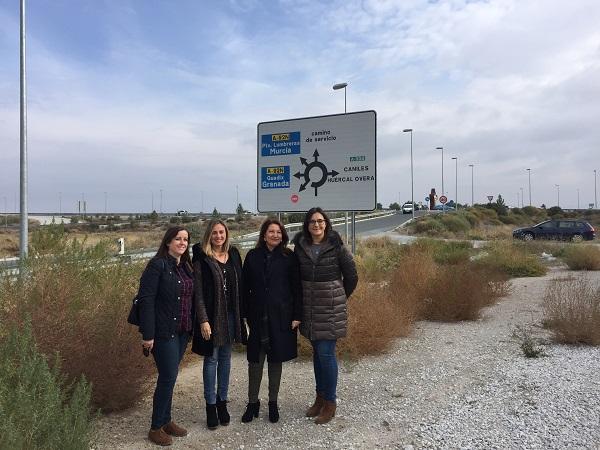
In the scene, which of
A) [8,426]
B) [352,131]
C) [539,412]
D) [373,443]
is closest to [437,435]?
[373,443]

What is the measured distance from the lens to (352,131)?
8.93 metres

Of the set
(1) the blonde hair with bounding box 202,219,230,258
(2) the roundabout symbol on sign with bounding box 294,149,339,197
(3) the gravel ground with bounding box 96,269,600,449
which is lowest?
(3) the gravel ground with bounding box 96,269,600,449

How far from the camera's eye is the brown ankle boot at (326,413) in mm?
4410

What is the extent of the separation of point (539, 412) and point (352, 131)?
563 cm

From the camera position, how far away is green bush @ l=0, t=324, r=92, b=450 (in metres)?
2.61

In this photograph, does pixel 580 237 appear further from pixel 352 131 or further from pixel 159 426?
pixel 159 426

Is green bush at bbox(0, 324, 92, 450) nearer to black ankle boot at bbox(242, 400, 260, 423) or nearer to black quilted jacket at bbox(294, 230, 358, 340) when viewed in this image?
black ankle boot at bbox(242, 400, 260, 423)

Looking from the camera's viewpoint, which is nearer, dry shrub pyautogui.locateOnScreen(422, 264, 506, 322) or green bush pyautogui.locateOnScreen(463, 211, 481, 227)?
dry shrub pyautogui.locateOnScreen(422, 264, 506, 322)

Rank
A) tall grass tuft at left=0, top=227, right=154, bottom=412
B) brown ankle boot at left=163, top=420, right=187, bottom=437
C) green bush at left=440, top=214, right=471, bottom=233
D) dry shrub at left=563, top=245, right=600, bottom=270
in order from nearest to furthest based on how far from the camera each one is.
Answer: tall grass tuft at left=0, top=227, right=154, bottom=412 < brown ankle boot at left=163, top=420, right=187, bottom=437 < dry shrub at left=563, top=245, right=600, bottom=270 < green bush at left=440, top=214, right=471, bottom=233

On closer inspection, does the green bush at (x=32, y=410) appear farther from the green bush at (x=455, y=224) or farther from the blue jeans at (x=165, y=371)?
Answer: the green bush at (x=455, y=224)

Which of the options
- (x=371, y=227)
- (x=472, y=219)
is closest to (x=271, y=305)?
(x=371, y=227)

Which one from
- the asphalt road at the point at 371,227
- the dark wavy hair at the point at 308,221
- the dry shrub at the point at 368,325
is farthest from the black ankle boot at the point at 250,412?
the asphalt road at the point at 371,227

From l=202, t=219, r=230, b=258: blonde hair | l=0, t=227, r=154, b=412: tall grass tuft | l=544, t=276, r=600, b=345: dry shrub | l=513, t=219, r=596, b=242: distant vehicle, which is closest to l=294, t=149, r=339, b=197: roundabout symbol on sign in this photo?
l=544, t=276, r=600, b=345: dry shrub

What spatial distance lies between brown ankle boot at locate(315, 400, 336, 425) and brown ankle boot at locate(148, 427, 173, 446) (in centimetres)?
122
